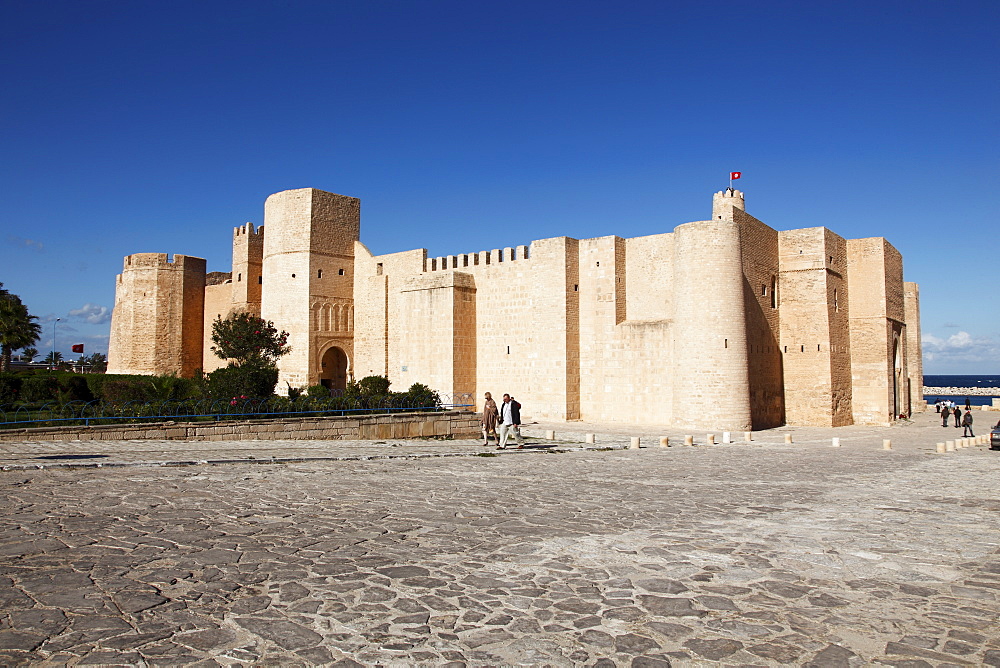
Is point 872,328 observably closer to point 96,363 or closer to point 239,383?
point 239,383

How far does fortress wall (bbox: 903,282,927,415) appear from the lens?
30719 millimetres

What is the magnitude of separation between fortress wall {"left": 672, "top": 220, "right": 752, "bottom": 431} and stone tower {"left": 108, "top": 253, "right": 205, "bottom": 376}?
2233cm

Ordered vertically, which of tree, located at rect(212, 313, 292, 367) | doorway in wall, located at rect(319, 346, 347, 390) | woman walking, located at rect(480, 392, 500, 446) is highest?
tree, located at rect(212, 313, 292, 367)

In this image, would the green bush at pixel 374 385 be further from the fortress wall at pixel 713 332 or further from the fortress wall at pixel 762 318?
the fortress wall at pixel 762 318

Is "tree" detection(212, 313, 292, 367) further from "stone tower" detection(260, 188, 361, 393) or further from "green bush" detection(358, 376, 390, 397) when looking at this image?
"green bush" detection(358, 376, 390, 397)

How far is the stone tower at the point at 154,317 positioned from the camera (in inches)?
1235

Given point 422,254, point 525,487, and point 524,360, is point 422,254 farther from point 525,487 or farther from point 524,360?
point 525,487

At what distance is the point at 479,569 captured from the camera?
4.56 metres

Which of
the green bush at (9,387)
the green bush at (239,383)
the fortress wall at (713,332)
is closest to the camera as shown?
the green bush at (239,383)

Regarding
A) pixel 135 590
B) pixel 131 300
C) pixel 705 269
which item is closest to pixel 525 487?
pixel 135 590

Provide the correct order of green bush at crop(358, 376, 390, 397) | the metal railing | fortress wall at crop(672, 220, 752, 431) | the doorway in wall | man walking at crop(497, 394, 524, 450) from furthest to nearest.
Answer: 1. the doorway in wall
2. green bush at crop(358, 376, 390, 397)
3. fortress wall at crop(672, 220, 752, 431)
4. man walking at crop(497, 394, 524, 450)
5. the metal railing

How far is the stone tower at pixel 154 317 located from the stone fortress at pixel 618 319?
5.55m

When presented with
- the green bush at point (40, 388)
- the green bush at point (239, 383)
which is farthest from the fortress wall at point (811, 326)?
the green bush at point (40, 388)

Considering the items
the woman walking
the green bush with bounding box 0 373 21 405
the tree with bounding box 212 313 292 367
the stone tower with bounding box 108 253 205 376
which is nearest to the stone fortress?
the tree with bounding box 212 313 292 367
